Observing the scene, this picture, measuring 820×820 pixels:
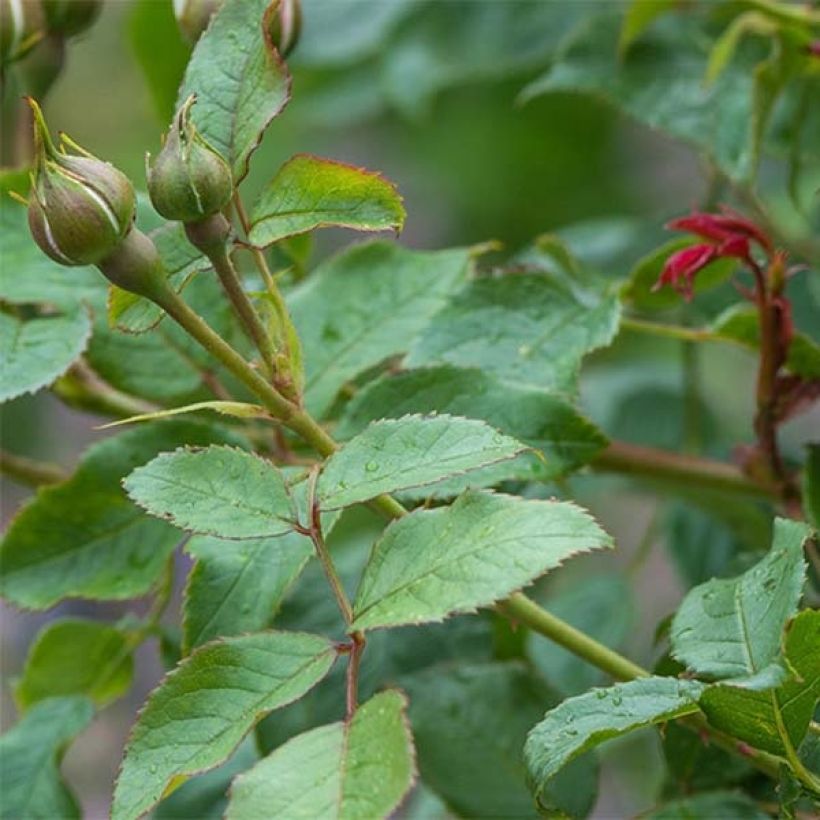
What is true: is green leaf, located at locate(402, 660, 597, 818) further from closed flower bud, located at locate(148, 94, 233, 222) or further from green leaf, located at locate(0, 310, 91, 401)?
closed flower bud, located at locate(148, 94, 233, 222)

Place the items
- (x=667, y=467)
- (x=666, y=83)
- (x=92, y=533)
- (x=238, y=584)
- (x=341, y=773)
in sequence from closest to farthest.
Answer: (x=341, y=773) → (x=238, y=584) → (x=92, y=533) → (x=667, y=467) → (x=666, y=83)

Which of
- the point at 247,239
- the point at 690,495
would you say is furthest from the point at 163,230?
the point at 690,495

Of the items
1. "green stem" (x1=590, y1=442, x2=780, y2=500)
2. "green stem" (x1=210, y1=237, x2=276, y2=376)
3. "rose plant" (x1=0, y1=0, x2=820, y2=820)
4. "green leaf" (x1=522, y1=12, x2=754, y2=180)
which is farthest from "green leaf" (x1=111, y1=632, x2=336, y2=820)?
"green leaf" (x1=522, y1=12, x2=754, y2=180)

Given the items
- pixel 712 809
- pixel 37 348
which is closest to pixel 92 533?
pixel 37 348

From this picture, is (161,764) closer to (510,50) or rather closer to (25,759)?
(25,759)

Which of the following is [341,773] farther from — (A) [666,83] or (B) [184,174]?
(A) [666,83]

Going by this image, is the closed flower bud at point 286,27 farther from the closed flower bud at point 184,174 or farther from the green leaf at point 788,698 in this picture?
the green leaf at point 788,698
